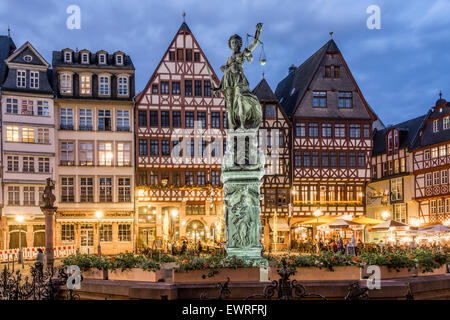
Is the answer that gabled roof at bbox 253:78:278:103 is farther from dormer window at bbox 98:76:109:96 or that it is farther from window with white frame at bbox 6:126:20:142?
window with white frame at bbox 6:126:20:142

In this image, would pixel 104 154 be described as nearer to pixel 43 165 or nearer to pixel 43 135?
pixel 43 165

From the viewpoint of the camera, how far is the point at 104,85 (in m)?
41.5

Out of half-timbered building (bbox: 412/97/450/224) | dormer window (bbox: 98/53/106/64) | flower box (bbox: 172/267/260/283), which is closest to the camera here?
flower box (bbox: 172/267/260/283)

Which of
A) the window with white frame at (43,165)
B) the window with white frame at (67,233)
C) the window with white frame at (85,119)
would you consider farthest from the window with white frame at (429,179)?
the window with white frame at (43,165)

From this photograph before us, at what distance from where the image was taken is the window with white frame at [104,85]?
136ft

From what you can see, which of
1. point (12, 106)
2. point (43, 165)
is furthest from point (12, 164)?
point (12, 106)

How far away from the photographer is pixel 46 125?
3984 centimetres

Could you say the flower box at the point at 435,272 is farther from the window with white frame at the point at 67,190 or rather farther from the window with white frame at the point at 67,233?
the window with white frame at the point at 67,190

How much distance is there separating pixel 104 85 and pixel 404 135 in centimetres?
2328

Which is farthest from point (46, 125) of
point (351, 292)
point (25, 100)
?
point (351, 292)

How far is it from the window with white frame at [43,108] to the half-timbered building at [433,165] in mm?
26634

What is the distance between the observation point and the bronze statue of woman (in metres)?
13.8

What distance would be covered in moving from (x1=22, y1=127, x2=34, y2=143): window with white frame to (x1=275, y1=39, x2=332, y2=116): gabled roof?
1858 cm

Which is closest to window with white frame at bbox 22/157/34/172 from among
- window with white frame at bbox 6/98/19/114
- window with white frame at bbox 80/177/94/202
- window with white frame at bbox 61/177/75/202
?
window with white frame at bbox 61/177/75/202
